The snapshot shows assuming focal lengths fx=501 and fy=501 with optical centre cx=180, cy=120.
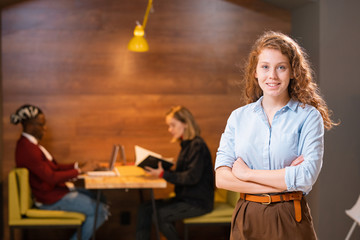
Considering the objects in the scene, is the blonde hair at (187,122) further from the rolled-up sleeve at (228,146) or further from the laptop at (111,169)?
the rolled-up sleeve at (228,146)

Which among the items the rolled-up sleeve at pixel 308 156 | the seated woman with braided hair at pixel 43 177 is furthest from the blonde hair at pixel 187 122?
the rolled-up sleeve at pixel 308 156

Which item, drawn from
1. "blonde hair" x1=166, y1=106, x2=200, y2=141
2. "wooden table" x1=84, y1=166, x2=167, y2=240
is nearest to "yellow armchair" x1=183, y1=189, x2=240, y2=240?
"wooden table" x1=84, y1=166, x2=167, y2=240

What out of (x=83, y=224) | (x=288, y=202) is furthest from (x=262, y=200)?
(x=83, y=224)

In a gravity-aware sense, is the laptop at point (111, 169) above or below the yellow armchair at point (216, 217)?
above

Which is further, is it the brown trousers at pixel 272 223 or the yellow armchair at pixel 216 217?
the yellow armchair at pixel 216 217

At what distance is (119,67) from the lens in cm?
486

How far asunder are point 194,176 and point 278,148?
2150 millimetres

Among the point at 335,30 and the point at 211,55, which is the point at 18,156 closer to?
the point at 211,55

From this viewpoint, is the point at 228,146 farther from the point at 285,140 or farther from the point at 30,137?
the point at 30,137

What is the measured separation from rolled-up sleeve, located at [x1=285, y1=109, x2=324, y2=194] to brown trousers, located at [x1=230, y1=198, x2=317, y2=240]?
0.09 metres

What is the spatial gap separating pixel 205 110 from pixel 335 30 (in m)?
A: 1.45

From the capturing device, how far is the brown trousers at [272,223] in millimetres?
1829

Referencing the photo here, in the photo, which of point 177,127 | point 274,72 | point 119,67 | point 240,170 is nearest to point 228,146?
point 240,170

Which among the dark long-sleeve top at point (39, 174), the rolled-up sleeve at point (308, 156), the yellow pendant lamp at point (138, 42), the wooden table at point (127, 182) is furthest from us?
the yellow pendant lamp at point (138, 42)
